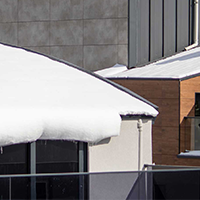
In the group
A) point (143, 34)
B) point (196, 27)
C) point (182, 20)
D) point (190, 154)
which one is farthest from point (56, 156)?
point (196, 27)

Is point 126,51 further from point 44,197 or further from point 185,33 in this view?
point 44,197

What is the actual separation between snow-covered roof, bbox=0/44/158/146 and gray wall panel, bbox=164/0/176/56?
54.1ft

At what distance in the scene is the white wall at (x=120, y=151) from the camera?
1306 centimetres

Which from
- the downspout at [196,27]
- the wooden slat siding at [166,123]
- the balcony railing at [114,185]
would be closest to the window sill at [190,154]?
the wooden slat siding at [166,123]

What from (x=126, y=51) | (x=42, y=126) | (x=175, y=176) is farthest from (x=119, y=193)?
(x=126, y=51)

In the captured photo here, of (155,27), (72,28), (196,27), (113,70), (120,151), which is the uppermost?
(72,28)

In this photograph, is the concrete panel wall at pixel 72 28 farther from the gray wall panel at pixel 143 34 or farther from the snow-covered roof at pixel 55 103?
the snow-covered roof at pixel 55 103

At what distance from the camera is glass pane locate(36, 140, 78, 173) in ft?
40.4

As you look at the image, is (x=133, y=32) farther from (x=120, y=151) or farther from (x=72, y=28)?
(x=120, y=151)

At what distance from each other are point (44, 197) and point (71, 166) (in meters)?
2.82

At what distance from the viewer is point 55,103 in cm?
1212

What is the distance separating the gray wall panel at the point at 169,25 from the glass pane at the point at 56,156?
19.5m

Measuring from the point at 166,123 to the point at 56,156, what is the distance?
12316 mm

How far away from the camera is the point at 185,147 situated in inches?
928
